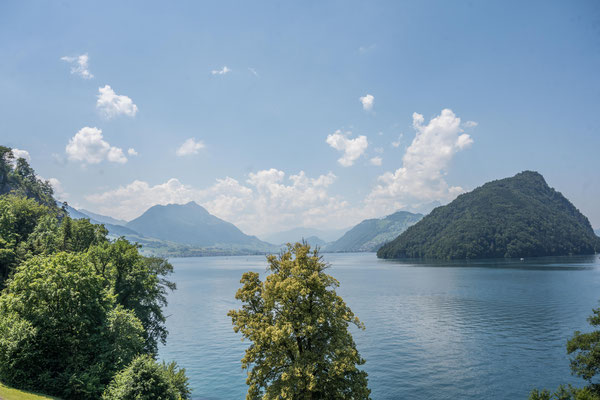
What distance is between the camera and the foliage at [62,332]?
2873cm

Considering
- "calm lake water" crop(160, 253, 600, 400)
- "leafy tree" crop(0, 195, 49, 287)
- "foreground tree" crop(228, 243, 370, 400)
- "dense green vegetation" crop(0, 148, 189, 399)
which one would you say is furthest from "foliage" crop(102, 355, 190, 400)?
"leafy tree" crop(0, 195, 49, 287)

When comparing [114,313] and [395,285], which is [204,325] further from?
[395,285]

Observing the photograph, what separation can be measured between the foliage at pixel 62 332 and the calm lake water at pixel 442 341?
13.2 meters

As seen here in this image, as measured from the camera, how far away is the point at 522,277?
132 meters

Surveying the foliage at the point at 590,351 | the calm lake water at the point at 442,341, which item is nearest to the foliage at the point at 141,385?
the calm lake water at the point at 442,341

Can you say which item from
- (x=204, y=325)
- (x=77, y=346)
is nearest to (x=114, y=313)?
(x=77, y=346)

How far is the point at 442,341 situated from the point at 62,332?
53.3 metres

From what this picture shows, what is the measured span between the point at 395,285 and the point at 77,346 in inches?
4406

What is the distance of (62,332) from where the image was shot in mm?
31984

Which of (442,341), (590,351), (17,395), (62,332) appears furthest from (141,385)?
(442,341)

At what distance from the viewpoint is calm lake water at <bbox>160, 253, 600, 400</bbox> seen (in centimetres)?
3931

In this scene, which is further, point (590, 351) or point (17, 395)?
point (590, 351)

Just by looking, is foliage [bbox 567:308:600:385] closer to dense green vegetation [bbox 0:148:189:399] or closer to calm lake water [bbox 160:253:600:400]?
calm lake water [bbox 160:253:600:400]

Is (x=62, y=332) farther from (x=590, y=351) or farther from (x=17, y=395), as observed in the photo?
(x=590, y=351)
